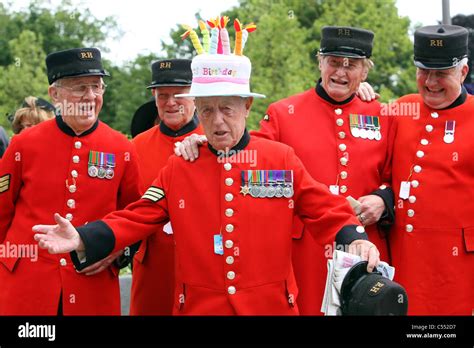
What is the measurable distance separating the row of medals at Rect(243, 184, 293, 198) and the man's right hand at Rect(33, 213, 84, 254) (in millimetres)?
959

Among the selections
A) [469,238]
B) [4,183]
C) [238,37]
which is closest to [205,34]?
[238,37]

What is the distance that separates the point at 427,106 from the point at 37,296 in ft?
8.95

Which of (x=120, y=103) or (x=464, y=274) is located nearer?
(x=464, y=274)

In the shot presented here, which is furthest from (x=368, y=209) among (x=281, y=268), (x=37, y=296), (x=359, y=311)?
(x=37, y=296)

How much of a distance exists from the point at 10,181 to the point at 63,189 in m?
0.32

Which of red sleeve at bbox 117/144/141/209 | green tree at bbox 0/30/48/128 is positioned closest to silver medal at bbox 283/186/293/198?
red sleeve at bbox 117/144/141/209

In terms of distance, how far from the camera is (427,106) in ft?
21.7

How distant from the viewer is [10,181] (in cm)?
609

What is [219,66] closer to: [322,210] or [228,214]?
[228,214]

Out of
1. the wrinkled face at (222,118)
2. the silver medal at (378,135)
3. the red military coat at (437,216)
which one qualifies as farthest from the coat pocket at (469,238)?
the wrinkled face at (222,118)

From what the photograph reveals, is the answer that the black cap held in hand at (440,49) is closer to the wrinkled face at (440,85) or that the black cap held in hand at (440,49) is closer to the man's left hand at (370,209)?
the wrinkled face at (440,85)

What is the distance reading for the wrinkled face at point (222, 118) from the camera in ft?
17.5

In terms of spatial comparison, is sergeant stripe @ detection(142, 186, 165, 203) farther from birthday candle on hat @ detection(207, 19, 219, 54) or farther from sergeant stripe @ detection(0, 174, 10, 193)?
sergeant stripe @ detection(0, 174, 10, 193)

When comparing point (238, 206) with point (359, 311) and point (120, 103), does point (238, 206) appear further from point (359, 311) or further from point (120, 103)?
point (120, 103)
